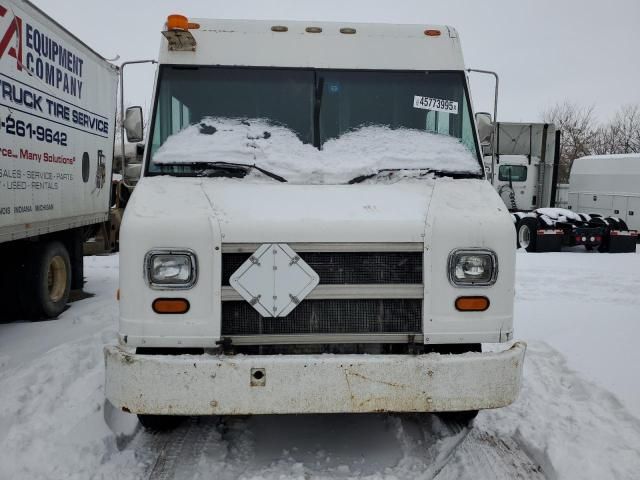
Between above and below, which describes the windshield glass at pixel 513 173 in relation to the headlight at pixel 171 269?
above

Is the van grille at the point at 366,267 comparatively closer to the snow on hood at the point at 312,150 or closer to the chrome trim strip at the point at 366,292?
the chrome trim strip at the point at 366,292

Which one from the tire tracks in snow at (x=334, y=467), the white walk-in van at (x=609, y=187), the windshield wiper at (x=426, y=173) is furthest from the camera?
the white walk-in van at (x=609, y=187)

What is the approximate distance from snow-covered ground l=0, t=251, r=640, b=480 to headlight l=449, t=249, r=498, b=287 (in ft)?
3.89

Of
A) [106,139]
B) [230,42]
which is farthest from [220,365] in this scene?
[106,139]

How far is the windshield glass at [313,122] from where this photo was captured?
4.28 metres

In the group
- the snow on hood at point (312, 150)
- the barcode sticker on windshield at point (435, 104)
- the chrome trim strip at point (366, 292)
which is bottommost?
the chrome trim strip at point (366, 292)

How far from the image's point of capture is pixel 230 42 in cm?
461

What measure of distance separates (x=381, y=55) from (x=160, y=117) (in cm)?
180

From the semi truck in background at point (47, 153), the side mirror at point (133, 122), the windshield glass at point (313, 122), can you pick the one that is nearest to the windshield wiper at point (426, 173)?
the windshield glass at point (313, 122)

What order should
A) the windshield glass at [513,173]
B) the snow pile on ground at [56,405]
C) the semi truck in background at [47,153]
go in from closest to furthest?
the snow pile on ground at [56,405] → the semi truck in background at [47,153] → the windshield glass at [513,173]

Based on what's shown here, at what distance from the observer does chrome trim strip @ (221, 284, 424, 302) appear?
346 centimetres

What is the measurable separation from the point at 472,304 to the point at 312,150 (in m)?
1.67

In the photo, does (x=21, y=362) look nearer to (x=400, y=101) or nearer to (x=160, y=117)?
(x=160, y=117)

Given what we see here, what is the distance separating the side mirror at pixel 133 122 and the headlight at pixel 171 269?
6.28 feet
